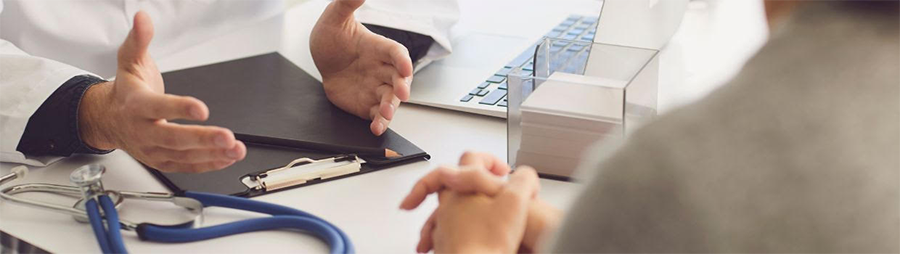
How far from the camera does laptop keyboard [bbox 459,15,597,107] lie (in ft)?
2.94

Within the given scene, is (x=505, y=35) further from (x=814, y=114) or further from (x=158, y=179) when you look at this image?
(x=814, y=114)

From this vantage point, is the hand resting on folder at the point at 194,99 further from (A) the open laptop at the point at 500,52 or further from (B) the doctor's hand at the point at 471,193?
(B) the doctor's hand at the point at 471,193

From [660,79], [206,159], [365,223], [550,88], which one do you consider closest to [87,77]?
[206,159]

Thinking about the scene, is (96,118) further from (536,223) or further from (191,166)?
(536,223)

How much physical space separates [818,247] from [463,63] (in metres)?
0.89

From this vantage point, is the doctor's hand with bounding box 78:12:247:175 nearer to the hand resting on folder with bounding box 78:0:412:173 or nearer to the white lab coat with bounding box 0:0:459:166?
the hand resting on folder with bounding box 78:0:412:173

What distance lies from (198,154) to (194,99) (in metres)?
0.08

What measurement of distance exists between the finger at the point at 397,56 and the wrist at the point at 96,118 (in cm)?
30

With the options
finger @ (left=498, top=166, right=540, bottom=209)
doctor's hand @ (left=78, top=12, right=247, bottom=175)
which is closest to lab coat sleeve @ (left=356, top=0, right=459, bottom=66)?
doctor's hand @ (left=78, top=12, right=247, bottom=175)

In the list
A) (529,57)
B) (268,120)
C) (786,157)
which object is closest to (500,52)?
(529,57)

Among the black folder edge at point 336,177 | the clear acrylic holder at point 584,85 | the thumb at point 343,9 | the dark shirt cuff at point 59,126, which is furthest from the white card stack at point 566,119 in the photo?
the dark shirt cuff at point 59,126

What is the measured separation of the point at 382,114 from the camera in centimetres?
91

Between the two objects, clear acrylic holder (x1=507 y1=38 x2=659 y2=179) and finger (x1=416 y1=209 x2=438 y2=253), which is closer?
finger (x1=416 y1=209 x2=438 y2=253)

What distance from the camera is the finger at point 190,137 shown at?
0.72 meters
